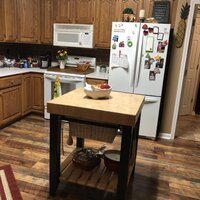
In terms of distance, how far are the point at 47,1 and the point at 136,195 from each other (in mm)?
3450

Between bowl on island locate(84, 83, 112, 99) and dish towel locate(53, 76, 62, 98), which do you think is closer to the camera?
bowl on island locate(84, 83, 112, 99)

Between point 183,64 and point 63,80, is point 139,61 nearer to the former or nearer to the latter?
point 183,64

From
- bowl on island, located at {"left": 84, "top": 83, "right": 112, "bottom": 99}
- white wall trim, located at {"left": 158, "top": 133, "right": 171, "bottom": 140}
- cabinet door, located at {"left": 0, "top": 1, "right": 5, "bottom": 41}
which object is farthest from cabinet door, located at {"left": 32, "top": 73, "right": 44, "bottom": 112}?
white wall trim, located at {"left": 158, "top": 133, "right": 171, "bottom": 140}

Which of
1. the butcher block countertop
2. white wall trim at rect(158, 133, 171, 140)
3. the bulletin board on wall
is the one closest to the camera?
the butcher block countertop

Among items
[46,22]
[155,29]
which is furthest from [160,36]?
[46,22]

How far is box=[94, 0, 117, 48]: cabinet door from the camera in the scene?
3.63 meters

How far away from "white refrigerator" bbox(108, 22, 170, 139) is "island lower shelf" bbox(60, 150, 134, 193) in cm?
145

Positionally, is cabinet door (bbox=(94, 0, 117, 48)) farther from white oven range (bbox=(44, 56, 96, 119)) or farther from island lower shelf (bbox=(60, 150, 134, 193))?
island lower shelf (bbox=(60, 150, 134, 193))

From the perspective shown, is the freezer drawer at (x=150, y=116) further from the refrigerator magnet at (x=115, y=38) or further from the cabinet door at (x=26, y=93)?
the cabinet door at (x=26, y=93)

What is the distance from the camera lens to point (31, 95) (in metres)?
4.07

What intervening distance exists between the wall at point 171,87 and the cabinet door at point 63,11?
1789 millimetres

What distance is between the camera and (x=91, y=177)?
2129mm

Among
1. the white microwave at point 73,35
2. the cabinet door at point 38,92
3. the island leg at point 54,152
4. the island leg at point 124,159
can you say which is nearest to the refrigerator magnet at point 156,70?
the white microwave at point 73,35

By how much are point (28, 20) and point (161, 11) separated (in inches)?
92.7
